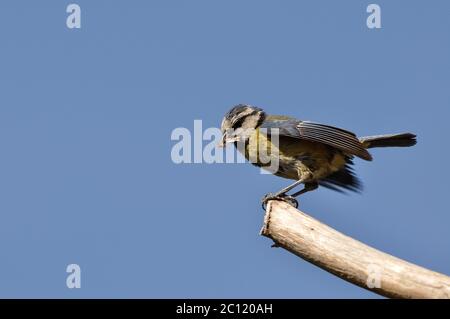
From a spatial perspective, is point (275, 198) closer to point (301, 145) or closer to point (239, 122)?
point (301, 145)

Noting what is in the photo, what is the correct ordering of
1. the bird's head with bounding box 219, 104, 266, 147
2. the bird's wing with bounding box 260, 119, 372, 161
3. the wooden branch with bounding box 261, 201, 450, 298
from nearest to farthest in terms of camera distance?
the wooden branch with bounding box 261, 201, 450, 298 → the bird's wing with bounding box 260, 119, 372, 161 → the bird's head with bounding box 219, 104, 266, 147

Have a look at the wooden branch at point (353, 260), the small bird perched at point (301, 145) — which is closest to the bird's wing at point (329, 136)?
the small bird perched at point (301, 145)

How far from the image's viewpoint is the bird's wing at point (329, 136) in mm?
8406

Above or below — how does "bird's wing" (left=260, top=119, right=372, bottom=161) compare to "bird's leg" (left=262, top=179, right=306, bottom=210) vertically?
Answer: above

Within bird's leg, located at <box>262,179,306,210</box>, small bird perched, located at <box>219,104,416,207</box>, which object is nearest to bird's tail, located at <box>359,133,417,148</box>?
small bird perched, located at <box>219,104,416,207</box>

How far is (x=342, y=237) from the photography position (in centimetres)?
598

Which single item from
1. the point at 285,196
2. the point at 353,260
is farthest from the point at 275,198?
the point at 353,260

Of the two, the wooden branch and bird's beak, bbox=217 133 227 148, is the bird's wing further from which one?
the wooden branch

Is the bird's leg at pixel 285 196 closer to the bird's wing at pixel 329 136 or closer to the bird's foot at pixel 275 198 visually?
the bird's foot at pixel 275 198

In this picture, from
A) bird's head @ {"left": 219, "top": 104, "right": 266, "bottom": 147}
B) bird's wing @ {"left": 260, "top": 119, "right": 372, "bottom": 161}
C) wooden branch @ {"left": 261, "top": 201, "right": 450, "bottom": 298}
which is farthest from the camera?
bird's head @ {"left": 219, "top": 104, "right": 266, "bottom": 147}

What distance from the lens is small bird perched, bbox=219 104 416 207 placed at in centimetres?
848

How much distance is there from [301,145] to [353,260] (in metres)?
→ 3.13

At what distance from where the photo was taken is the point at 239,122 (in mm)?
9195
